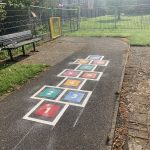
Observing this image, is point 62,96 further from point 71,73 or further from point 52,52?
point 52,52

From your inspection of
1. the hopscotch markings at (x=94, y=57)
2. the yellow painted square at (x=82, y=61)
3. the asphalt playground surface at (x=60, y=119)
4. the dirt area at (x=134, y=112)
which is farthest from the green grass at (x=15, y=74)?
the dirt area at (x=134, y=112)

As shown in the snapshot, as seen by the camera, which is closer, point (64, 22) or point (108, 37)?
point (108, 37)

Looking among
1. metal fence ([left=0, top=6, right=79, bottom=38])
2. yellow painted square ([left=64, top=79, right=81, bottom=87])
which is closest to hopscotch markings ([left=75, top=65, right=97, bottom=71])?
yellow painted square ([left=64, top=79, right=81, bottom=87])

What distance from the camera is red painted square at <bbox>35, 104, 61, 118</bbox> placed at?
15.9ft

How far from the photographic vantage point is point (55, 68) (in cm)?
825

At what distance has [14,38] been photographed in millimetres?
9922

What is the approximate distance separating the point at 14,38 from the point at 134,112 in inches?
271

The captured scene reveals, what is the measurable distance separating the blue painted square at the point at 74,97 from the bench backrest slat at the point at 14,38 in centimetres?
452

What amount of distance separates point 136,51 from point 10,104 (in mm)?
7036

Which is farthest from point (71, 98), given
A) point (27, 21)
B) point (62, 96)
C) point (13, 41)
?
point (27, 21)

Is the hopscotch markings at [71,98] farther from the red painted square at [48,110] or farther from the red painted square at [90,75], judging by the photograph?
the red painted square at [90,75]

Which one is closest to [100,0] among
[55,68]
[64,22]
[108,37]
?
[64,22]

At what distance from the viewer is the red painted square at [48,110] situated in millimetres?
4836

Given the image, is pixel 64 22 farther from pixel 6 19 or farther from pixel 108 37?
pixel 6 19
